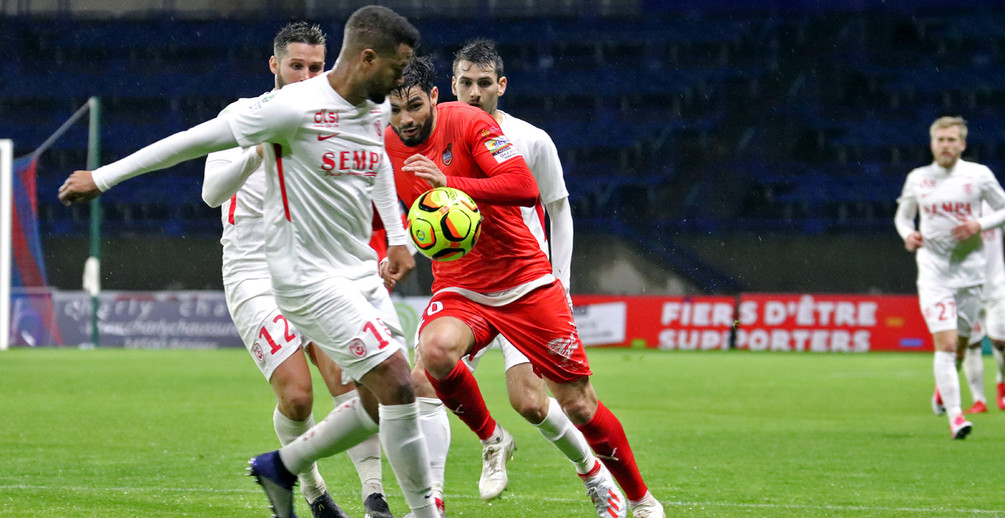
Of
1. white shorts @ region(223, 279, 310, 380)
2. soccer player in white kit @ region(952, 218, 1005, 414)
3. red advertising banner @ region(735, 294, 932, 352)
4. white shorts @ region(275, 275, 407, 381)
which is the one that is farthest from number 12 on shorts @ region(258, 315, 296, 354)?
red advertising banner @ region(735, 294, 932, 352)

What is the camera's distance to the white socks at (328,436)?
4.46 metres

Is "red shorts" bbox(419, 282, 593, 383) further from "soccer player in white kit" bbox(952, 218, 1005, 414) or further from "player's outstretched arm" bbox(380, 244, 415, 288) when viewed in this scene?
"soccer player in white kit" bbox(952, 218, 1005, 414)

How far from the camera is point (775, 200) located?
1198 inches

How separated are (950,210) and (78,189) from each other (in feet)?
26.0

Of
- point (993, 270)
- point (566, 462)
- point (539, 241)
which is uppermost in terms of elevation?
point (539, 241)

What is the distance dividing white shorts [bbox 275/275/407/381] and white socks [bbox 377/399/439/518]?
195 millimetres

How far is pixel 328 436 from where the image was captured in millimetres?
4457

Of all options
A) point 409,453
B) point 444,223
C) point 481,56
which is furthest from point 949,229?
point 409,453

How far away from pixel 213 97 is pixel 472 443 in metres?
24.9

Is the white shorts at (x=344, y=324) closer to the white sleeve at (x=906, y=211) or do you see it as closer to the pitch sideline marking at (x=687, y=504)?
the pitch sideline marking at (x=687, y=504)

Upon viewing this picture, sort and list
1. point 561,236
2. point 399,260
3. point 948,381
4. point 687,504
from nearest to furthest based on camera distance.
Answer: point 399,260
point 687,504
point 561,236
point 948,381

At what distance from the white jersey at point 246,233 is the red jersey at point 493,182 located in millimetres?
655

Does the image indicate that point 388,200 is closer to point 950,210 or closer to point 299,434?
point 299,434

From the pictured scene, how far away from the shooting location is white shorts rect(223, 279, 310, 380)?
5215 millimetres
